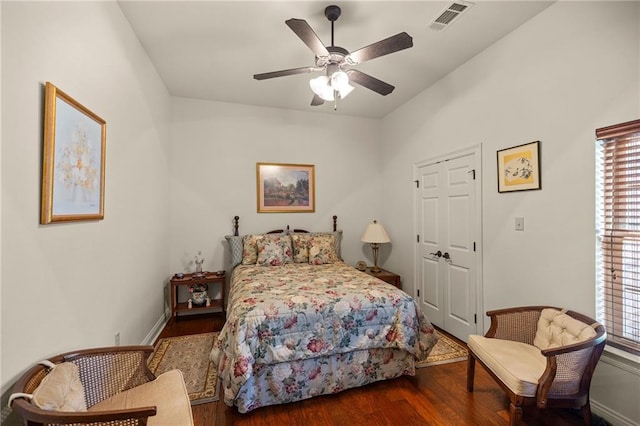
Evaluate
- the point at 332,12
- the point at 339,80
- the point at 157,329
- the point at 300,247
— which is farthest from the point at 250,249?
the point at 332,12

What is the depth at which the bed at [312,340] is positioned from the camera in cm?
194

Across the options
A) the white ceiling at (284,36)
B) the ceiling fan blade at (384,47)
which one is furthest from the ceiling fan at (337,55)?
the white ceiling at (284,36)

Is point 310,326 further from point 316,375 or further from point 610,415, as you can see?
point 610,415

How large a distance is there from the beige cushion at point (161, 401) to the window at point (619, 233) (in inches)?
101

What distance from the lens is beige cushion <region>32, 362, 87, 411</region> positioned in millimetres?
1083

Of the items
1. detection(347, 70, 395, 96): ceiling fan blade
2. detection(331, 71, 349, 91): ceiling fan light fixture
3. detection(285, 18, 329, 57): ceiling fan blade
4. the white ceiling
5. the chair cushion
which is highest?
the white ceiling

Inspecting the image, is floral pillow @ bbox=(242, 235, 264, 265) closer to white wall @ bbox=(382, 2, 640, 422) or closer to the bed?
the bed

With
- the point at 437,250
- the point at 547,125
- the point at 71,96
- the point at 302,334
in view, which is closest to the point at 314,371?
the point at 302,334

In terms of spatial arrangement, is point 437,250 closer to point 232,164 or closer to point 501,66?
point 501,66

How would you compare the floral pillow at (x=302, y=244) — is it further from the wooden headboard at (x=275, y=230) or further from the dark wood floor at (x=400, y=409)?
the dark wood floor at (x=400, y=409)

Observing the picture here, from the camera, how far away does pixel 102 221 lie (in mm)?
1942

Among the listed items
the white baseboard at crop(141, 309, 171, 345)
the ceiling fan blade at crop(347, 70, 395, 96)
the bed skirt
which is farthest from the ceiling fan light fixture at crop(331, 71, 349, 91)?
the white baseboard at crop(141, 309, 171, 345)

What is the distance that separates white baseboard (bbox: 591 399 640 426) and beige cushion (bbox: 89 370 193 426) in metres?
2.52

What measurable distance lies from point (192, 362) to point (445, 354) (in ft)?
7.94
